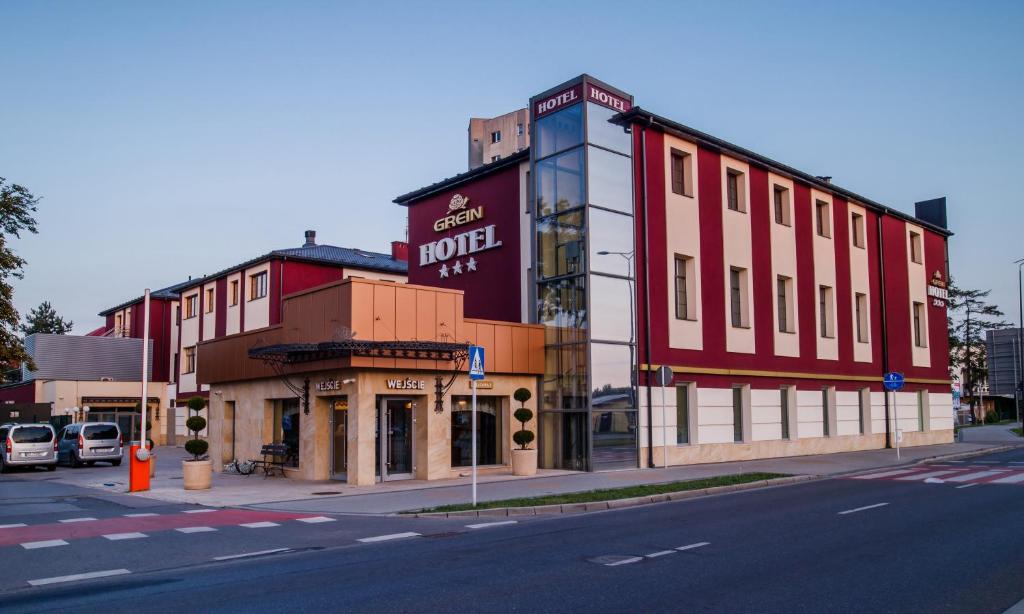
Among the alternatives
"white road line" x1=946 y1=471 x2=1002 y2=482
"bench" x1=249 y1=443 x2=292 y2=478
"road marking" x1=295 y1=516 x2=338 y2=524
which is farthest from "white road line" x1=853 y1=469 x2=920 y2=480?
"bench" x1=249 y1=443 x2=292 y2=478

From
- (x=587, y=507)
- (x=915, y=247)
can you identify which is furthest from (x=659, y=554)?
(x=915, y=247)

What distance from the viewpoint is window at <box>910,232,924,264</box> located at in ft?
136

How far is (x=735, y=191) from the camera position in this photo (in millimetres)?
30109

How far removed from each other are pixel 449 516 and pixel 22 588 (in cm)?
739

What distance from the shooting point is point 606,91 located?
25.6 metres

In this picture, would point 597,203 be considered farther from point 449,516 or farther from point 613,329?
point 449,516

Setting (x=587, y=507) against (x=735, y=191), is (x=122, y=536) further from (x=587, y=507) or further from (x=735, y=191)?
(x=735, y=191)

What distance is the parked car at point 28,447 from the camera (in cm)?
3091

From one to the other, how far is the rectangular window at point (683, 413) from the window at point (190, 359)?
36.7m

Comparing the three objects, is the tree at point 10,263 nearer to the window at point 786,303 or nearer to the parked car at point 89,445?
the parked car at point 89,445

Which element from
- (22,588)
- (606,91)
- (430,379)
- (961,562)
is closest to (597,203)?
(606,91)

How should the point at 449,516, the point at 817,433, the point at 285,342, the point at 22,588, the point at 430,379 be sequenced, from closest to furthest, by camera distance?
the point at 22,588 → the point at 449,516 → the point at 430,379 → the point at 285,342 → the point at 817,433

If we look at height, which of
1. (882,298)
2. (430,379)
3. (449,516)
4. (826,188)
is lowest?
(449,516)

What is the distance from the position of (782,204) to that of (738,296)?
17.1 feet
